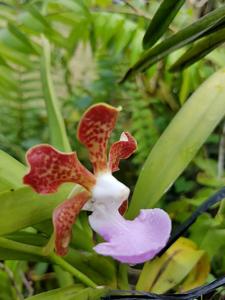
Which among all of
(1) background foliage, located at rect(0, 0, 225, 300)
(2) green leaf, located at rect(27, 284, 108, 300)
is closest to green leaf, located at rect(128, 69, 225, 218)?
(1) background foliage, located at rect(0, 0, 225, 300)

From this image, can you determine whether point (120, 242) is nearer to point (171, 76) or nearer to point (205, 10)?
point (171, 76)

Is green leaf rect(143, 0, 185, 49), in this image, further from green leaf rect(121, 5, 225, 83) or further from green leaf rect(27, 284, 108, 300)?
green leaf rect(27, 284, 108, 300)

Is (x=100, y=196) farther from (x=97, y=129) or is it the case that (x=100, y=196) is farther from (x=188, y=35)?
(x=188, y=35)

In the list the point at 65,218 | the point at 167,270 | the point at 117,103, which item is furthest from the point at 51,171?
the point at 117,103

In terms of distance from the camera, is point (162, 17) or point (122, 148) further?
point (162, 17)

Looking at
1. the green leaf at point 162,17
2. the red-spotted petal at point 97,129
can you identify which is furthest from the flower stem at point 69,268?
the green leaf at point 162,17

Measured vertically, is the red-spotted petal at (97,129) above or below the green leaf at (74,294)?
above

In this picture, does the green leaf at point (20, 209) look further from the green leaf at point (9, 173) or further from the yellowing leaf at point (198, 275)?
the yellowing leaf at point (198, 275)
